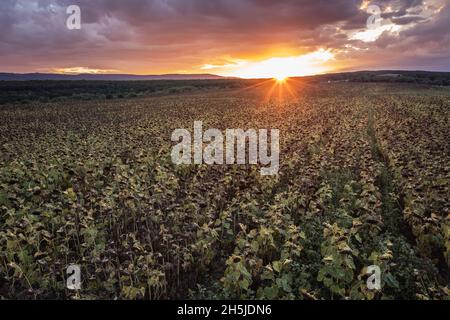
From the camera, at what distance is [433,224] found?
7.75 m

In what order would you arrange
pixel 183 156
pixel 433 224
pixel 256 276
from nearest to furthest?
pixel 256 276 < pixel 433 224 < pixel 183 156

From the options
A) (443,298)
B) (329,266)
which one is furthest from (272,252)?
(443,298)

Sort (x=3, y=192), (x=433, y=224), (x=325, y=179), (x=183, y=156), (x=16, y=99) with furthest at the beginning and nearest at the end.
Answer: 1. (x=16, y=99)
2. (x=183, y=156)
3. (x=325, y=179)
4. (x=3, y=192)
5. (x=433, y=224)

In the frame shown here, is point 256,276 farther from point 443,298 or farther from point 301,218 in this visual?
point 443,298

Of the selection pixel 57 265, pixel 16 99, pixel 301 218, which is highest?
pixel 16 99

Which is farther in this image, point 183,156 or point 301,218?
point 183,156

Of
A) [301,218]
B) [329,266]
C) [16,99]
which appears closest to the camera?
[329,266]

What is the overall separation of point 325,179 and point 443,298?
6371mm

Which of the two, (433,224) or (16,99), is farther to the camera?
(16,99)
